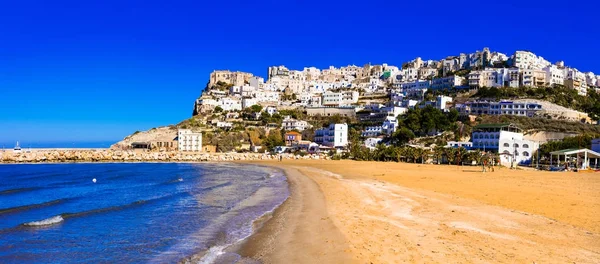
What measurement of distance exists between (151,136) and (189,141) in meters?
14.0

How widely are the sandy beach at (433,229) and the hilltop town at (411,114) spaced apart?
29989 mm

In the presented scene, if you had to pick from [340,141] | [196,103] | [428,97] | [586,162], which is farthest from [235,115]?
[586,162]

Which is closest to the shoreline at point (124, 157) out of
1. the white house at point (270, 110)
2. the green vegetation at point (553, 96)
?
the white house at point (270, 110)

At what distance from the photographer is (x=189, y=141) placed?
256 feet

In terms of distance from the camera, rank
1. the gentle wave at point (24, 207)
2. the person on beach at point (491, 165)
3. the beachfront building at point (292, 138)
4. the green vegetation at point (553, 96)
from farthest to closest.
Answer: the beachfront building at point (292, 138), the green vegetation at point (553, 96), the person on beach at point (491, 165), the gentle wave at point (24, 207)

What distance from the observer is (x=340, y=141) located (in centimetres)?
7269

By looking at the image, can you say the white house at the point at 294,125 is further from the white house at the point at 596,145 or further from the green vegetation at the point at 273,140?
the white house at the point at 596,145

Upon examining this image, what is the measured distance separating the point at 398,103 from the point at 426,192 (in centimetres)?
6984

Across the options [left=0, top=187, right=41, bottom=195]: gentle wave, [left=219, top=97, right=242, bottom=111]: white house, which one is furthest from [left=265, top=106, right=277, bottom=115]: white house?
[left=0, top=187, right=41, bottom=195]: gentle wave

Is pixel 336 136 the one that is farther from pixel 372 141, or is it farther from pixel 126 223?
pixel 126 223

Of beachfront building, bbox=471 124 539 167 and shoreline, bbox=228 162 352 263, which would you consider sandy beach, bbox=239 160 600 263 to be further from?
beachfront building, bbox=471 124 539 167

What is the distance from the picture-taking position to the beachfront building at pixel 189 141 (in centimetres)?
7769

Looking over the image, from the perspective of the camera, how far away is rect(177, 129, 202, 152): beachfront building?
77.7 m

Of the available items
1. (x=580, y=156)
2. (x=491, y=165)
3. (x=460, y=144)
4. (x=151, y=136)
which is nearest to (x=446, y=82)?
(x=460, y=144)
